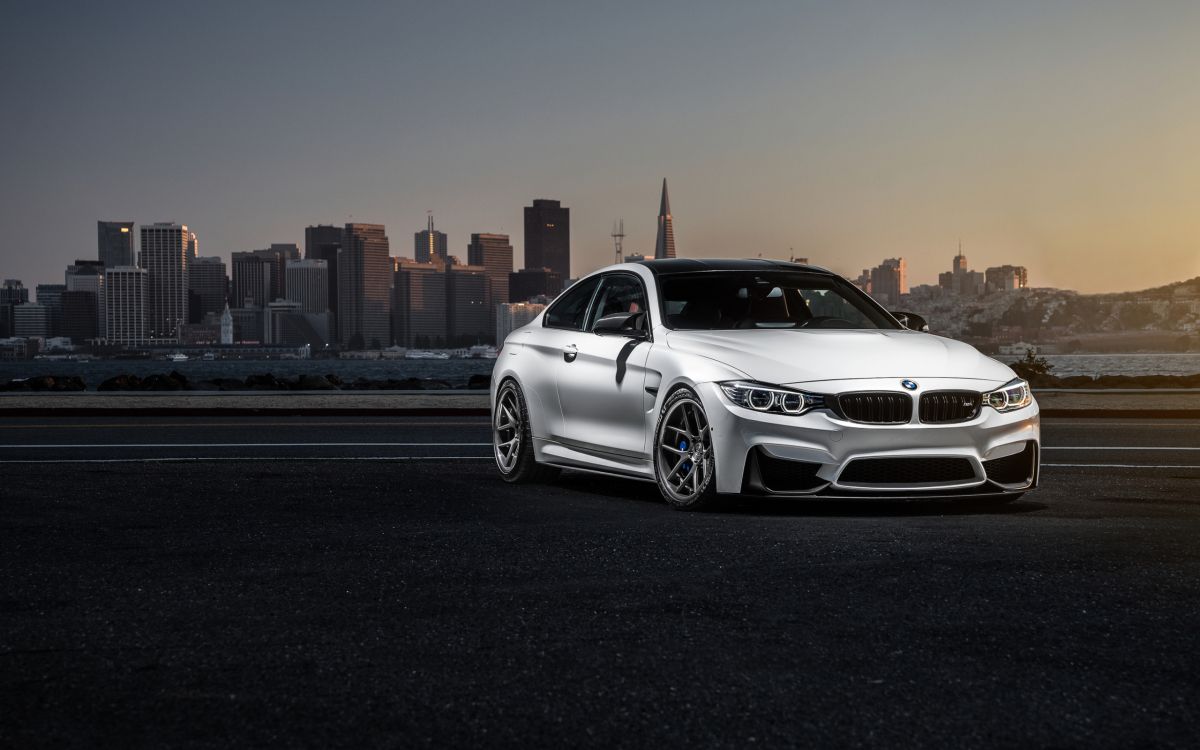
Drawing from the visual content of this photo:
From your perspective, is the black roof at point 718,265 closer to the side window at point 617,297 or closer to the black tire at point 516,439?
the side window at point 617,297

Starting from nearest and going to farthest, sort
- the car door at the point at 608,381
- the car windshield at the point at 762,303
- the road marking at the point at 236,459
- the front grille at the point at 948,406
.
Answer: the front grille at the point at 948,406 → the car door at the point at 608,381 → the car windshield at the point at 762,303 → the road marking at the point at 236,459

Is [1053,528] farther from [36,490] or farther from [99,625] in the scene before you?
[36,490]

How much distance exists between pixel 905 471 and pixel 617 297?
2.77 meters

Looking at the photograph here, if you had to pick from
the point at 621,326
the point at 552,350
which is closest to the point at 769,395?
the point at 621,326

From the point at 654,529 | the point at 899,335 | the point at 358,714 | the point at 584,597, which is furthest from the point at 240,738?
the point at 899,335

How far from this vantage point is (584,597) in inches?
228

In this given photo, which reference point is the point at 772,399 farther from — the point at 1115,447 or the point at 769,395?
the point at 1115,447

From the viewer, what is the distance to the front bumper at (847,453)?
796cm

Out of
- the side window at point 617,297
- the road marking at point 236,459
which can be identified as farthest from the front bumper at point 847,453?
the road marking at point 236,459

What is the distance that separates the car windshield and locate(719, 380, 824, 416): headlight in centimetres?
119

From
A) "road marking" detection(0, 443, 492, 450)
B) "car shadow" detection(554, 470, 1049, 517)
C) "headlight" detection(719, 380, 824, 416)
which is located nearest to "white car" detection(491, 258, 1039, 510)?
"headlight" detection(719, 380, 824, 416)

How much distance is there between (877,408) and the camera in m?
8.05

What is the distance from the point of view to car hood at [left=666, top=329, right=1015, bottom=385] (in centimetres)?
816

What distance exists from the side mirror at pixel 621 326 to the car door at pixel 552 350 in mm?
658
